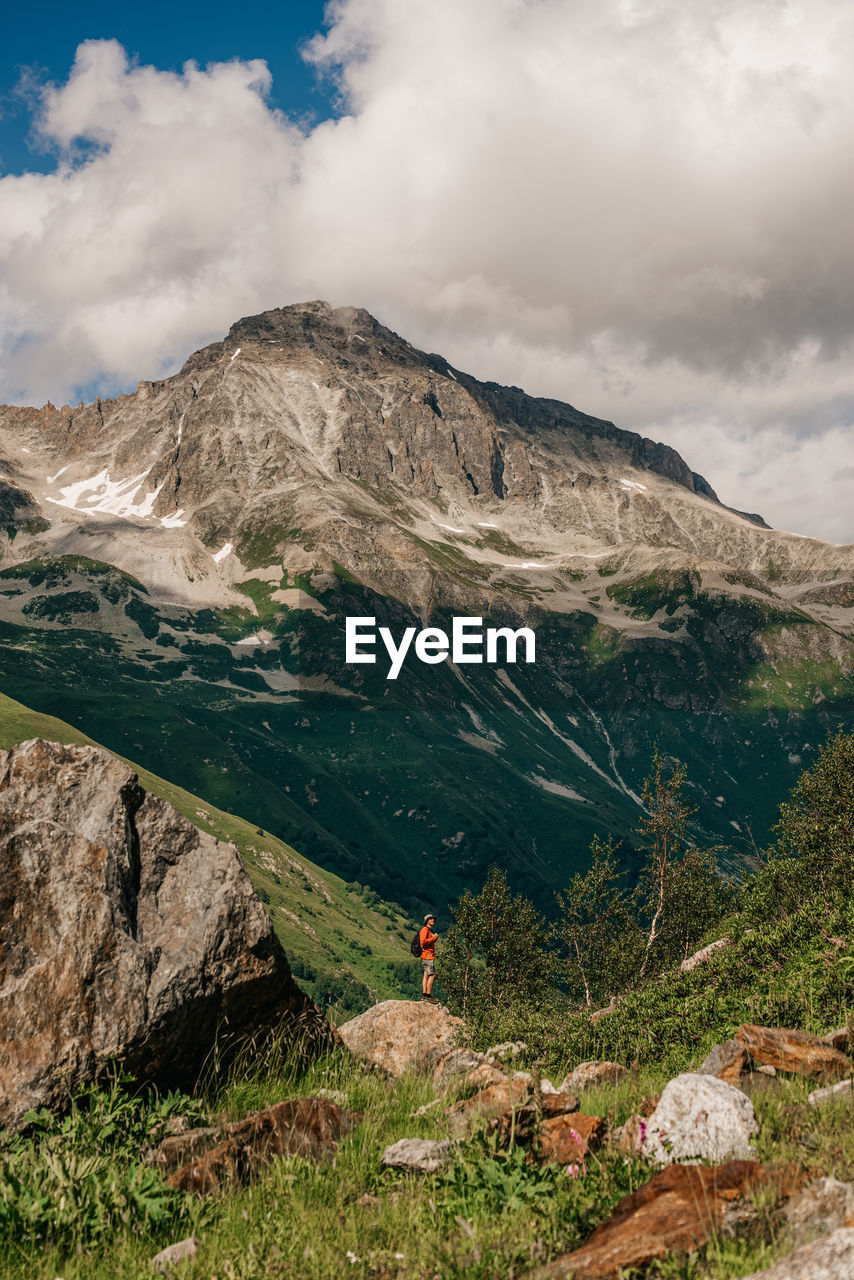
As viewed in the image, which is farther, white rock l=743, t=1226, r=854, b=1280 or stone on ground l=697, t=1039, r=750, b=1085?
stone on ground l=697, t=1039, r=750, b=1085

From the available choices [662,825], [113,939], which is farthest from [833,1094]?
[662,825]

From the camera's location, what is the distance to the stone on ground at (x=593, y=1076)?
13617 millimetres

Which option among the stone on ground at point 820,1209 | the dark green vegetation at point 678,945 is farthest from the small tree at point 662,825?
the stone on ground at point 820,1209

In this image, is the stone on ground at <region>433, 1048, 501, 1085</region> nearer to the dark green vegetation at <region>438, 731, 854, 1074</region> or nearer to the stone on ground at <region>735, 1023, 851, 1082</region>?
the stone on ground at <region>735, 1023, 851, 1082</region>

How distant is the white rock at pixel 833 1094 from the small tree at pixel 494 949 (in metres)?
90.0

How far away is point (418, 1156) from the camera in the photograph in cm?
883

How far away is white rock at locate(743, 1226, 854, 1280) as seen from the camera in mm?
5141

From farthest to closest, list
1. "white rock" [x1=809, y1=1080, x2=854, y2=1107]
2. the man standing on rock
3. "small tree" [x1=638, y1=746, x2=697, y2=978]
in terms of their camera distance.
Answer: "small tree" [x1=638, y1=746, x2=697, y2=978], the man standing on rock, "white rock" [x1=809, y1=1080, x2=854, y2=1107]

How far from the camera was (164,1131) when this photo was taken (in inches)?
400

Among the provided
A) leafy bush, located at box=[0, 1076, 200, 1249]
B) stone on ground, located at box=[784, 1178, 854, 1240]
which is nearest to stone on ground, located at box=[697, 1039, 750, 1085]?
stone on ground, located at box=[784, 1178, 854, 1240]

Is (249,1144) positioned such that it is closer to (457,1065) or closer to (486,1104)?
(486,1104)

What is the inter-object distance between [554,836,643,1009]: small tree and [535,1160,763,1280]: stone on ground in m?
67.1

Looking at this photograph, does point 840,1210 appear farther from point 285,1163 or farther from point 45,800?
point 45,800

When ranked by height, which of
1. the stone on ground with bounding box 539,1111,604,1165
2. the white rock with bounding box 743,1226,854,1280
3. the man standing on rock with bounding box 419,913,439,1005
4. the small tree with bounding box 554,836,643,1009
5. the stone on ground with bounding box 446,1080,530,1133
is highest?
the white rock with bounding box 743,1226,854,1280
